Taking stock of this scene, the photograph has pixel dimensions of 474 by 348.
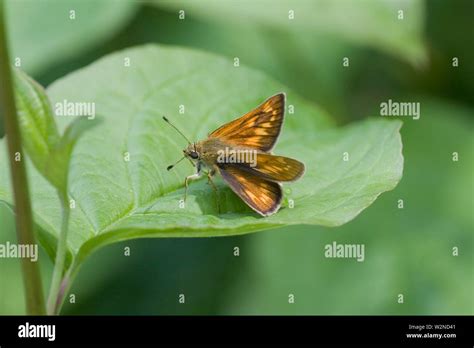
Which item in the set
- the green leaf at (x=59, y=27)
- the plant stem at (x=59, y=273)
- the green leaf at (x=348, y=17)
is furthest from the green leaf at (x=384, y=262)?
the plant stem at (x=59, y=273)

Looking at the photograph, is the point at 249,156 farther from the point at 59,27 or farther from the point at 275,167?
the point at 59,27

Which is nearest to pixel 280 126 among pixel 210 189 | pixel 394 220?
pixel 210 189

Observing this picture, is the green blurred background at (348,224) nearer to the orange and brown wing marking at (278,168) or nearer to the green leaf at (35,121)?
the orange and brown wing marking at (278,168)

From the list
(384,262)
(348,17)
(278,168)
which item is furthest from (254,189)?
(348,17)

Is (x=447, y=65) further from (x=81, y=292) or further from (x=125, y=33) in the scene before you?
(x=81, y=292)

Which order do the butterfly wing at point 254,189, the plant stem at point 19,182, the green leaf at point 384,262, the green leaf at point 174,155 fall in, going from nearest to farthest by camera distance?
the plant stem at point 19,182, the green leaf at point 174,155, the butterfly wing at point 254,189, the green leaf at point 384,262
